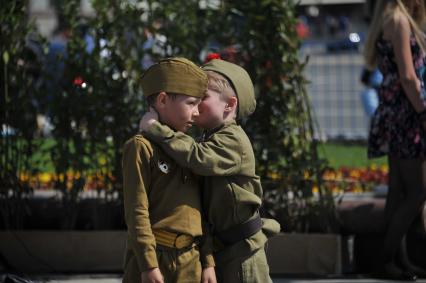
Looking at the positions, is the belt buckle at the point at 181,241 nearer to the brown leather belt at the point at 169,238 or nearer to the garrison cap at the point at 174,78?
the brown leather belt at the point at 169,238

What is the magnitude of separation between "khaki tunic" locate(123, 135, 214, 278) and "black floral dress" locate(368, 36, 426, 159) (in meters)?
2.45

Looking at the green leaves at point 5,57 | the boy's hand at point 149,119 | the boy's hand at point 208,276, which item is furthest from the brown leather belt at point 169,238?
the green leaves at point 5,57

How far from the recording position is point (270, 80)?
20.1ft

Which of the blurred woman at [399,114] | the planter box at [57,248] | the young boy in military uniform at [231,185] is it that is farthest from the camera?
the planter box at [57,248]

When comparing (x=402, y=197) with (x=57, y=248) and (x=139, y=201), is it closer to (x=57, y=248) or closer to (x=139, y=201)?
(x=57, y=248)

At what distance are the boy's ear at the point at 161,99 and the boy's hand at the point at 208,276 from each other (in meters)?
0.57

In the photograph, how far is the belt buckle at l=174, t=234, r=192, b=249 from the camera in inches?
130

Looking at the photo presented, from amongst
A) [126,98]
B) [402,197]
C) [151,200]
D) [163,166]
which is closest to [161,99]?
[163,166]

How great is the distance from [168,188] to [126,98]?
294cm

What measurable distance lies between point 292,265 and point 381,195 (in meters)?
1.56

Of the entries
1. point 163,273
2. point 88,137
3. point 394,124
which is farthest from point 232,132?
point 88,137

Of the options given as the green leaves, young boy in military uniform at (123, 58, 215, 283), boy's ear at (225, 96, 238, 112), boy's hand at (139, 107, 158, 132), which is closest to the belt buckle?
young boy in military uniform at (123, 58, 215, 283)

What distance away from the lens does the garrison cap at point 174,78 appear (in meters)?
3.27

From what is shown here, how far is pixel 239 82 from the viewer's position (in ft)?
11.5
